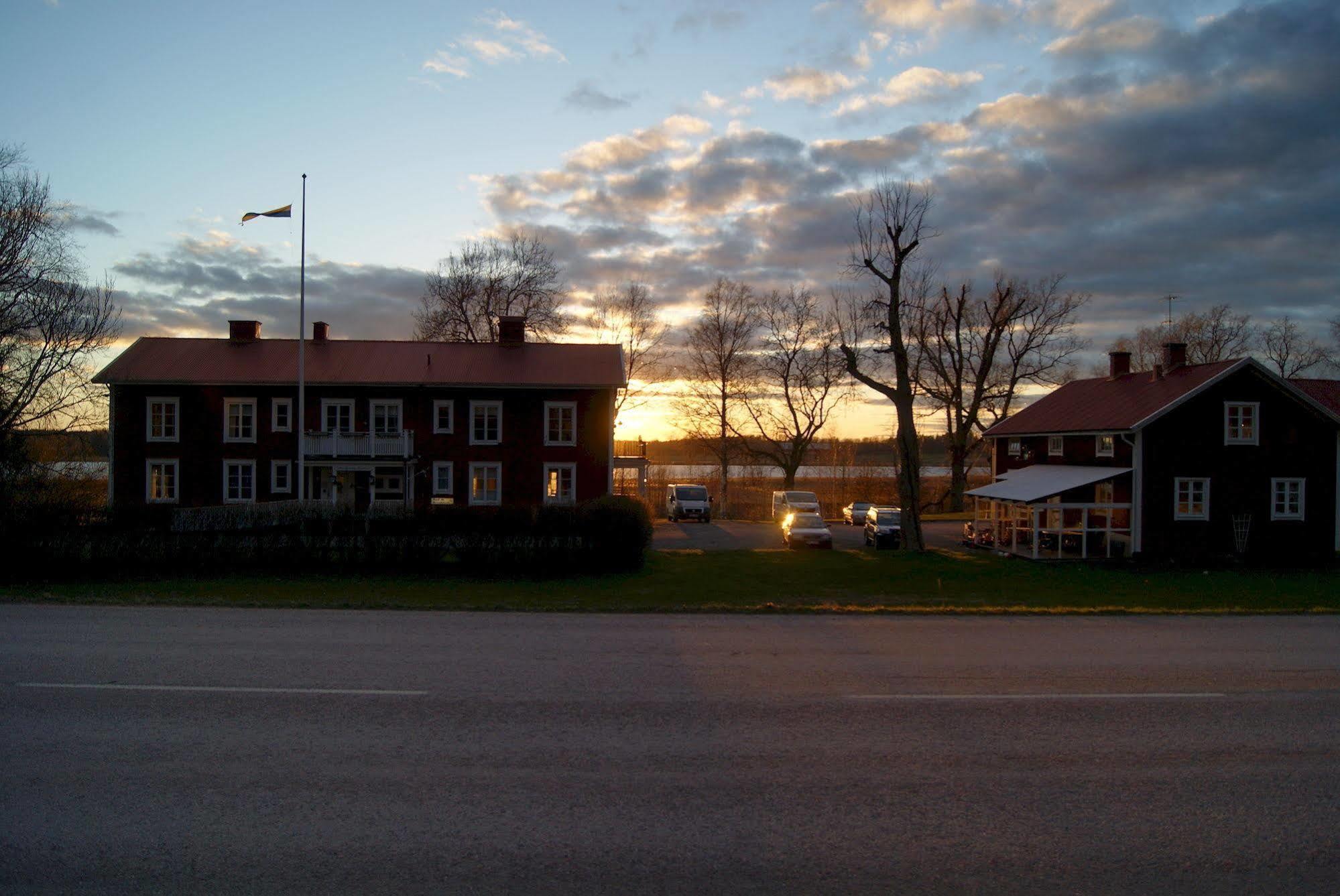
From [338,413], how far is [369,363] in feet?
8.61

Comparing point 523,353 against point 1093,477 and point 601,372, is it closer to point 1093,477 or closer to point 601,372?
point 601,372

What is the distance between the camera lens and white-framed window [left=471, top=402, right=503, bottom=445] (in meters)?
38.6

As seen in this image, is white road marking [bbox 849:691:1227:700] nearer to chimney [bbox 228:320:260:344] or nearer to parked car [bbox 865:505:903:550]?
parked car [bbox 865:505:903:550]

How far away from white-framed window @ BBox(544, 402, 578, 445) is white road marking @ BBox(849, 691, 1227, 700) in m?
30.7

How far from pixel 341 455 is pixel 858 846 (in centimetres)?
3494

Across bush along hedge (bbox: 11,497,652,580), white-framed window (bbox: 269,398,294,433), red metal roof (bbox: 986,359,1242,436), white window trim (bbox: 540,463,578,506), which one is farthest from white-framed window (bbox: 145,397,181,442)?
red metal roof (bbox: 986,359,1242,436)

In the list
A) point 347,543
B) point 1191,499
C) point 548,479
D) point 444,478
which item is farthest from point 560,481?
point 1191,499

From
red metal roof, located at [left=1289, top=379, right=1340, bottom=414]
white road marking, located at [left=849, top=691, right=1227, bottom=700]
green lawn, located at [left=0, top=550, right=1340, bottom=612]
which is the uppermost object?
red metal roof, located at [left=1289, top=379, right=1340, bottom=414]

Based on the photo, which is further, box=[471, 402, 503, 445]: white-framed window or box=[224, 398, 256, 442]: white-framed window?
box=[471, 402, 503, 445]: white-framed window

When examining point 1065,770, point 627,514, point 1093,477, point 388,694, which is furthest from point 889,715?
point 1093,477

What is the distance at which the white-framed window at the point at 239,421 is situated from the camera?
1507 inches

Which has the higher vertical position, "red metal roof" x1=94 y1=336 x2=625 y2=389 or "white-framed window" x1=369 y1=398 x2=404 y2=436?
"red metal roof" x1=94 y1=336 x2=625 y2=389

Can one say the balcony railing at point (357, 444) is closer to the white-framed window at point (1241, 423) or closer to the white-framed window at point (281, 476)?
the white-framed window at point (281, 476)

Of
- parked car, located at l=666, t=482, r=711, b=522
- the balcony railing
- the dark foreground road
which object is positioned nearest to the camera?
the dark foreground road
